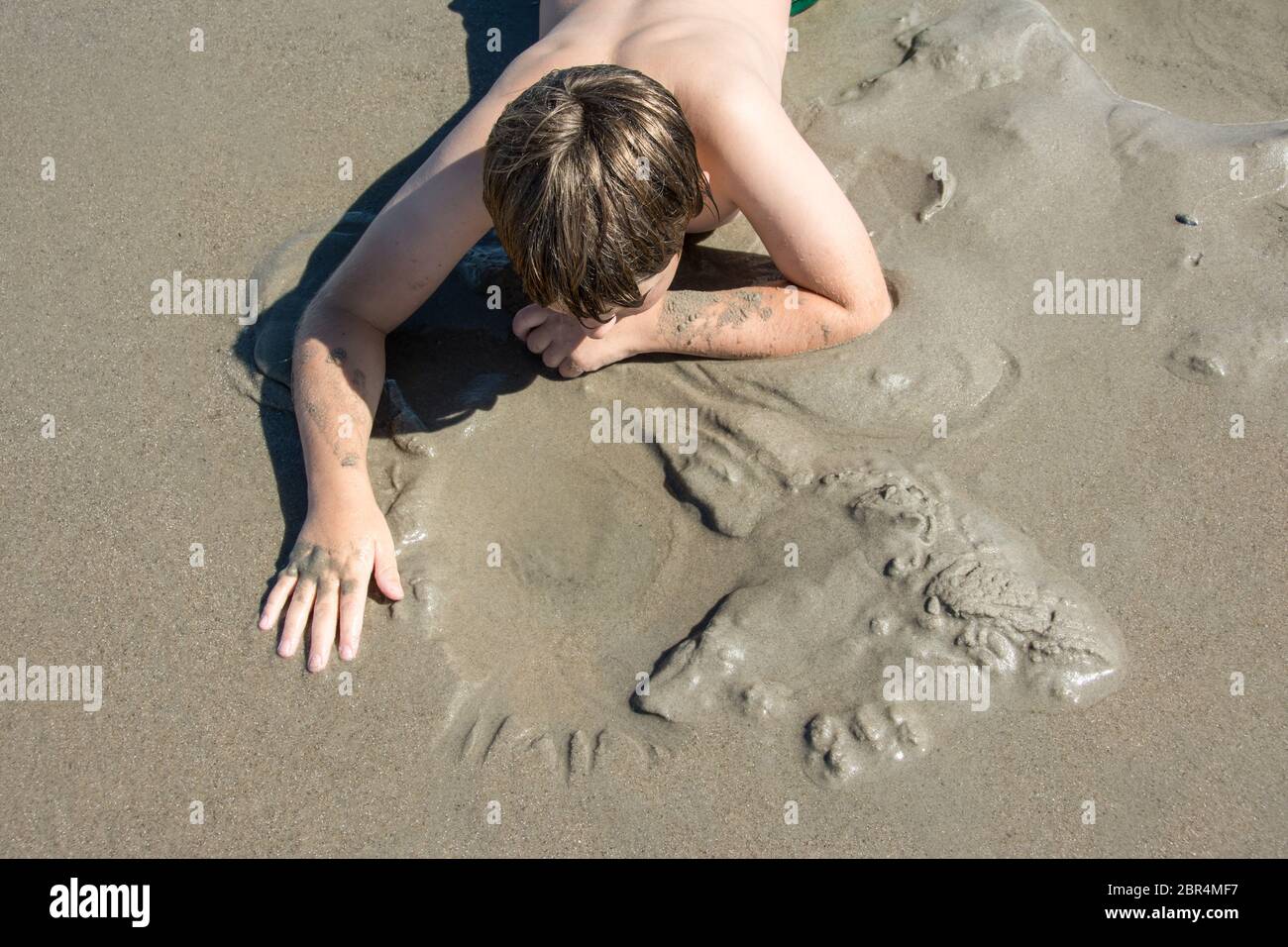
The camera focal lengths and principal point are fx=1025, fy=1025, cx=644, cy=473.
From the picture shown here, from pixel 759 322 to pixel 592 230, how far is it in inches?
31.6

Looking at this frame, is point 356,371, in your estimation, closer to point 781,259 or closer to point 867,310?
point 781,259

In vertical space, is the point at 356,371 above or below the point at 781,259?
below

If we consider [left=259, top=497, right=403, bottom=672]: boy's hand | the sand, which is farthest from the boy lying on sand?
the sand

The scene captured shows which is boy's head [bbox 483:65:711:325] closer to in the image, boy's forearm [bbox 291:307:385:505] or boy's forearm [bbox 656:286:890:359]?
boy's forearm [bbox 656:286:890:359]

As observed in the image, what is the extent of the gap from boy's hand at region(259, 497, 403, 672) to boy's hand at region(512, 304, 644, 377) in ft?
2.09

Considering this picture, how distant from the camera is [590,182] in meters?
2.09

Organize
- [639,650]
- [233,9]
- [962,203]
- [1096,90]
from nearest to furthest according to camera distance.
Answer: [639,650] < [962,203] < [1096,90] < [233,9]

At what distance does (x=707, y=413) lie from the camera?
277 cm

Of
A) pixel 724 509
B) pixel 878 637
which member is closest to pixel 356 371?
pixel 724 509

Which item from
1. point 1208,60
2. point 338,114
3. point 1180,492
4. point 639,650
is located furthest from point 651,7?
point 1208,60

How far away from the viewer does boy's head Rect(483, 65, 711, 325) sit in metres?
2.09

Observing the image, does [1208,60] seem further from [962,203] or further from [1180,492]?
[1180,492]

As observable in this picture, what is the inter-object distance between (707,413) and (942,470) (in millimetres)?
630

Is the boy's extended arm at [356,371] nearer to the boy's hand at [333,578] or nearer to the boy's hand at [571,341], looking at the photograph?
the boy's hand at [333,578]
